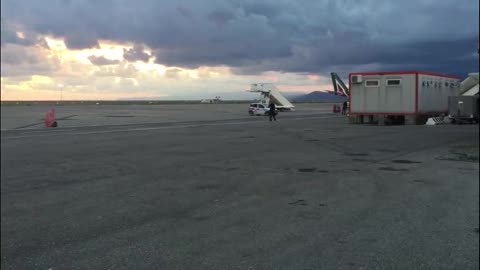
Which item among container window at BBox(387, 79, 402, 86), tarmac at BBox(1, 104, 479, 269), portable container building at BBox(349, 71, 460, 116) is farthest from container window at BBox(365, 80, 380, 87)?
tarmac at BBox(1, 104, 479, 269)

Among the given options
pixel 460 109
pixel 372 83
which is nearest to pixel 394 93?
pixel 372 83

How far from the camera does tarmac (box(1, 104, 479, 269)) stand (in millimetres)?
5348

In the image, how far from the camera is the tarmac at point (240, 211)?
535 centimetres

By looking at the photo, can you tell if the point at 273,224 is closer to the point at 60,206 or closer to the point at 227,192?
the point at 227,192

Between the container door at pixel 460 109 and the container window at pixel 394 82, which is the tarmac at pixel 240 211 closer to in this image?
the container window at pixel 394 82

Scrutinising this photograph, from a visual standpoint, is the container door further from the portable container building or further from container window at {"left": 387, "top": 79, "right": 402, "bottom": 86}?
container window at {"left": 387, "top": 79, "right": 402, "bottom": 86}

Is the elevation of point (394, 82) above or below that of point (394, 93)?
above

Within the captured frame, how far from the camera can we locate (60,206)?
312 inches

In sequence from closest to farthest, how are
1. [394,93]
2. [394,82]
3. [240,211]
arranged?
[240,211] < [394,82] < [394,93]

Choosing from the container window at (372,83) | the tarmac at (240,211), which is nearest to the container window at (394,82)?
the container window at (372,83)

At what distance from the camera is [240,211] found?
7.43 m

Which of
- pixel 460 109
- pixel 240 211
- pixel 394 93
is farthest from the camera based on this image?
pixel 394 93

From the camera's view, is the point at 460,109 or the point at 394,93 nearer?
the point at 460,109

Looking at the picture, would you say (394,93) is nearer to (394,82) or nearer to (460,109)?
(394,82)
